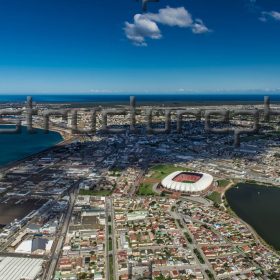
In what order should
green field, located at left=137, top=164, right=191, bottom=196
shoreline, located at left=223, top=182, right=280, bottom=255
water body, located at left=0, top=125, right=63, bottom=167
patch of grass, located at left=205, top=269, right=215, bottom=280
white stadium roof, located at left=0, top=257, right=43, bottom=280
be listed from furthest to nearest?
water body, located at left=0, top=125, right=63, bottom=167
green field, located at left=137, top=164, right=191, bottom=196
shoreline, located at left=223, top=182, right=280, bottom=255
patch of grass, located at left=205, top=269, right=215, bottom=280
white stadium roof, located at left=0, top=257, right=43, bottom=280

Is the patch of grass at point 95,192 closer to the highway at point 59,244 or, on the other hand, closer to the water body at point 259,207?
the highway at point 59,244

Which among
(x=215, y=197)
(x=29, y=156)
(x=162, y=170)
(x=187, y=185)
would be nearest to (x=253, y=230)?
(x=215, y=197)

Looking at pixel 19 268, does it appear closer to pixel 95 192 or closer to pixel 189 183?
pixel 95 192

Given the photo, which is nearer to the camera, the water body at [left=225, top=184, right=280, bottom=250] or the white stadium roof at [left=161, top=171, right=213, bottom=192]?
the water body at [left=225, top=184, right=280, bottom=250]

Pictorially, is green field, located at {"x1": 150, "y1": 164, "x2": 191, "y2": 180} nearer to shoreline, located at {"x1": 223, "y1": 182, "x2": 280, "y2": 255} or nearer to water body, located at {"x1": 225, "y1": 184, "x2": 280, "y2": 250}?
water body, located at {"x1": 225, "y1": 184, "x2": 280, "y2": 250}

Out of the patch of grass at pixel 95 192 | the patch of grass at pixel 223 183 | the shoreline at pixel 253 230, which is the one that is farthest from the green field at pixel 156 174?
the shoreline at pixel 253 230

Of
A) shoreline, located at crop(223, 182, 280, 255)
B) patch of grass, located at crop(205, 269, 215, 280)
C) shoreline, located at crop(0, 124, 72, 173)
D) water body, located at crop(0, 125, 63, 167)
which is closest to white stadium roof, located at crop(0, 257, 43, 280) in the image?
patch of grass, located at crop(205, 269, 215, 280)

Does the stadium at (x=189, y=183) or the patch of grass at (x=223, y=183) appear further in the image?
the patch of grass at (x=223, y=183)

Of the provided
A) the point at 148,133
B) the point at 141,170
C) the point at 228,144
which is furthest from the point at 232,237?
the point at 148,133
